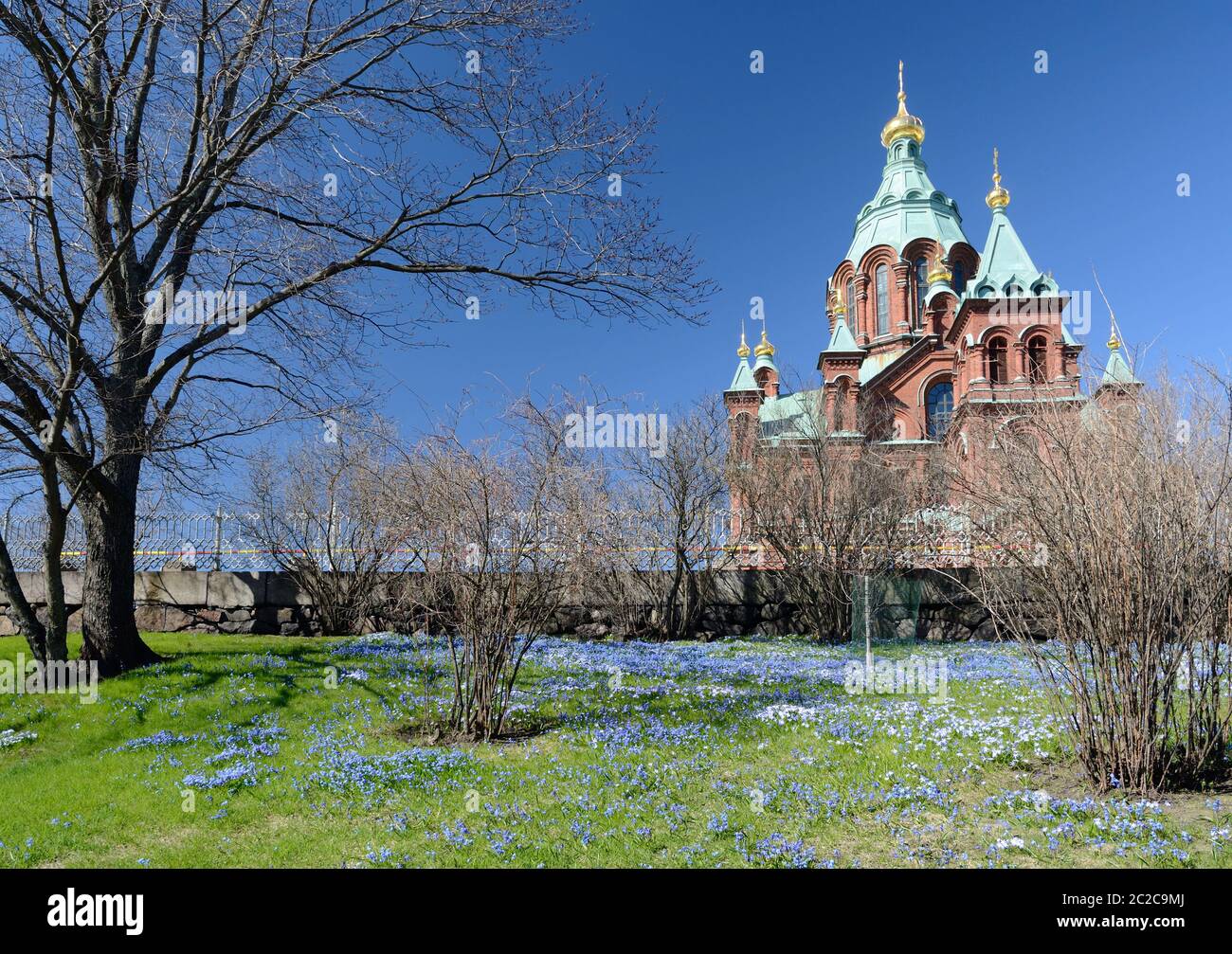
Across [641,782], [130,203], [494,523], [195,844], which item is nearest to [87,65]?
[130,203]

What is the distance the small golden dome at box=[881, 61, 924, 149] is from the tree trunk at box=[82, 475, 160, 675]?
49.4m

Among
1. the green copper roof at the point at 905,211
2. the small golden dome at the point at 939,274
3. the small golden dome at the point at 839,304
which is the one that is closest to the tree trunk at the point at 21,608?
the small golden dome at the point at 839,304

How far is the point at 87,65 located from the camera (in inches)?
358

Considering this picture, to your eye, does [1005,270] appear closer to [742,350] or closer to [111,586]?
[742,350]

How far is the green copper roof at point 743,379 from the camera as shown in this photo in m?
38.1

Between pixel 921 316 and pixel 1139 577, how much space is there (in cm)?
3966

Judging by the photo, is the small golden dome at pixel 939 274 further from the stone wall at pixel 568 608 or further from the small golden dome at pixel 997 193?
the stone wall at pixel 568 608

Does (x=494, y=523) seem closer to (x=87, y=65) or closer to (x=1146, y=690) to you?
(x=1146, y=690)

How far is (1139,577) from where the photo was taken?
4984 mm

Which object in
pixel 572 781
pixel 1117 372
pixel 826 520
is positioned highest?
pixel 1117 372

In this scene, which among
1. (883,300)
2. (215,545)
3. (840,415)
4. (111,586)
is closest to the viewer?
(111,586)

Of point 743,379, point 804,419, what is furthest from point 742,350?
point 804,419

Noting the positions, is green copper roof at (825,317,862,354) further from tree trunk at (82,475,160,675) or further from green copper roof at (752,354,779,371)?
tree trunk at (82,475,160,675)

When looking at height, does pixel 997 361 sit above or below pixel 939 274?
below
